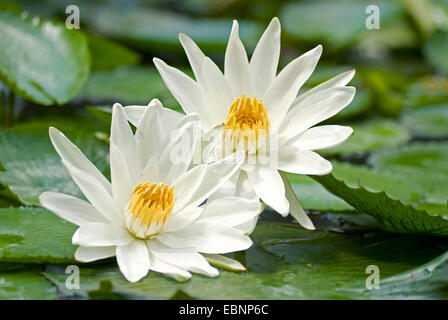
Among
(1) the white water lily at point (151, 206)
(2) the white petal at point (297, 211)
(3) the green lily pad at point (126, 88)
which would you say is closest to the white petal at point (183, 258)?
(1) the white water lily at point (151, 206)

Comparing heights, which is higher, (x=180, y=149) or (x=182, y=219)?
(x=180, y=149)

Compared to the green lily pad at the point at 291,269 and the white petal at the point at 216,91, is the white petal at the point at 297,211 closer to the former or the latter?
the green lily pad at the point at 291,269

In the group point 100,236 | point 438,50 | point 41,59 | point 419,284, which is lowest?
point 419,284

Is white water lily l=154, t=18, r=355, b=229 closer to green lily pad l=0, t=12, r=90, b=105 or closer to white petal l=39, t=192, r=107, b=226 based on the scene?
white petal l=39, t=192, r=107, b=226

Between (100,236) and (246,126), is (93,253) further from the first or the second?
(246,126)

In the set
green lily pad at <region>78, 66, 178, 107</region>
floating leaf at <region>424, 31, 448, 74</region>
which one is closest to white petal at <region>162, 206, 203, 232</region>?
green lily pad at <region>78, 66, 178, 107</region>

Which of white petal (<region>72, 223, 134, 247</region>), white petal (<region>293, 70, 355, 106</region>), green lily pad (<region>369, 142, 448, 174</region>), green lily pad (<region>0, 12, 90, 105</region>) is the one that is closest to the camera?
white petal (<region>72, 223, 134, 247</region>)

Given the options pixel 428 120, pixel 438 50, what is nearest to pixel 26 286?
pixel 428 120
